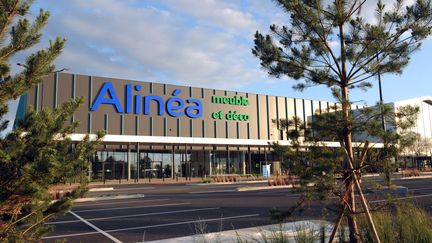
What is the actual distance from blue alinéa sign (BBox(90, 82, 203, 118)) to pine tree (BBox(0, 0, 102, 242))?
38446mm

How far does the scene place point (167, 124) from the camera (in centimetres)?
4528

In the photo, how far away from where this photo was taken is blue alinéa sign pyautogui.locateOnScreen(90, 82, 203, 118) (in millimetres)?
41825

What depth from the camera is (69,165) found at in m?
3.67

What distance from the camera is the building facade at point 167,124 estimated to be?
134 ft

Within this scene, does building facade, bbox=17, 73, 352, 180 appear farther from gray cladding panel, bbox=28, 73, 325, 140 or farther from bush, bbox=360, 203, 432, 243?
bush, bbox=360, 203, 432, 243

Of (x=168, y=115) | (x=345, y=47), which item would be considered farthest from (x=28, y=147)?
(x=168, y=115)

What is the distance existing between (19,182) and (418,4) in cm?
558

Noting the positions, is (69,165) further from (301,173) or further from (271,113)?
(271,113)

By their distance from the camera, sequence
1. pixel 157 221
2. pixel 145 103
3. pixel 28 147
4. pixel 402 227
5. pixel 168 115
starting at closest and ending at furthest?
pixel 28 147 < pixel 402 227 < pixel 157 221 < pixel 145 103 < pixel 168 115

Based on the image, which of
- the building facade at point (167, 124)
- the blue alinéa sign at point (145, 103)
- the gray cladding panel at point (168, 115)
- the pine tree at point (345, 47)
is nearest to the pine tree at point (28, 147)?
the pine tree at point (345, 47)

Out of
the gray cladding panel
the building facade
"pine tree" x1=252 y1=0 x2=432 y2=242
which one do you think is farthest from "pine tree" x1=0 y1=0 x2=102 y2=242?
the building facade

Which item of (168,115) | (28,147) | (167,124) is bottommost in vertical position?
(28,147)

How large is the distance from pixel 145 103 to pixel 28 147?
1610 inches

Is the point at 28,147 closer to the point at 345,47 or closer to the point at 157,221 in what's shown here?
the point at 345,47
